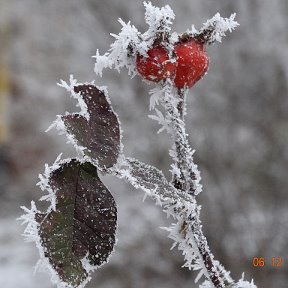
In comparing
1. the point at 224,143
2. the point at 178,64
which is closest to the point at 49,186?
the point at 178,64

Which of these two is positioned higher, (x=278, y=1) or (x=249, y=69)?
(x=278, y=1)

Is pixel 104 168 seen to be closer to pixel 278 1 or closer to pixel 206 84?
pixel 206 84

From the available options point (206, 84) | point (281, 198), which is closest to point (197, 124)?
point (206, 84)

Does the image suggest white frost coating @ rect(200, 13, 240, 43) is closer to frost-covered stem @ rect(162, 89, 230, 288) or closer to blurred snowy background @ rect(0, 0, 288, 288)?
frost-covered stem @ rect(162, 89, 230, 288)
